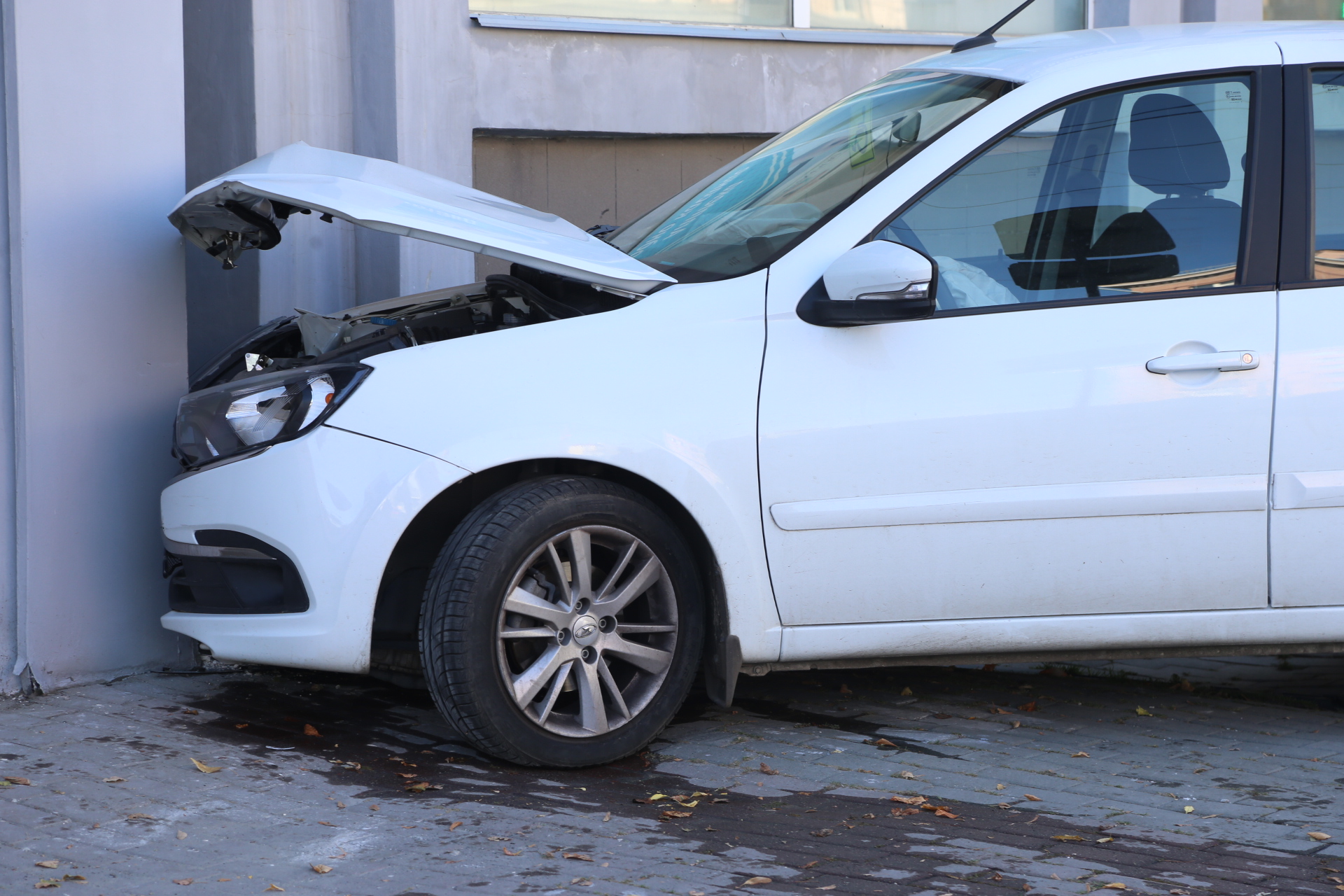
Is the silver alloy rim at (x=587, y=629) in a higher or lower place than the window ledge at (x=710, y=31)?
lower

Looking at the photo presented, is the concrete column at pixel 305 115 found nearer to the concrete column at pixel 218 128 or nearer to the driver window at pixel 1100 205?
the concrete column at pixel 218 128

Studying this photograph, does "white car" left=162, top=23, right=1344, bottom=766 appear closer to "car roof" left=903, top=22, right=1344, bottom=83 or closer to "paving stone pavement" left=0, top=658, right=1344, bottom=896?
"car roof" left=903, top=22, right=1344, bottom=83

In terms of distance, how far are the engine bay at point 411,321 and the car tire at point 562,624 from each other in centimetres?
53

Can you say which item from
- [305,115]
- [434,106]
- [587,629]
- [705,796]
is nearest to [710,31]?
[434,106]

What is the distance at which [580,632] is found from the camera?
378 cm

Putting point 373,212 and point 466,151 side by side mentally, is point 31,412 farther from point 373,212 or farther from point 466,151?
point 466,151

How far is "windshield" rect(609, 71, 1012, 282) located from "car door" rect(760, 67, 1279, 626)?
0.19 m

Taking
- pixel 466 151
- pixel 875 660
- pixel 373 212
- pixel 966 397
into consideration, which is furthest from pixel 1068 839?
pixel 466 151

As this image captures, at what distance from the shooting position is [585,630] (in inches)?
149

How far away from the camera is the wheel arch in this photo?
12.6 feet

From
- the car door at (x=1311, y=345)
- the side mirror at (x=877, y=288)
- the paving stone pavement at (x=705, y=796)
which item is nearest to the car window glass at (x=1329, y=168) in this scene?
the car door at (x=1311, y=345)

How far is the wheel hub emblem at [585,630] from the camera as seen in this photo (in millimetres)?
3773

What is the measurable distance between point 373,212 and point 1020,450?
1.78 meters

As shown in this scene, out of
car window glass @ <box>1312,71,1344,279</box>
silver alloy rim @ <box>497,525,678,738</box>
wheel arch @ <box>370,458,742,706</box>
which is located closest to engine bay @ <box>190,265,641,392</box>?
wheel arch @ <box>370,458,742,706</box>
